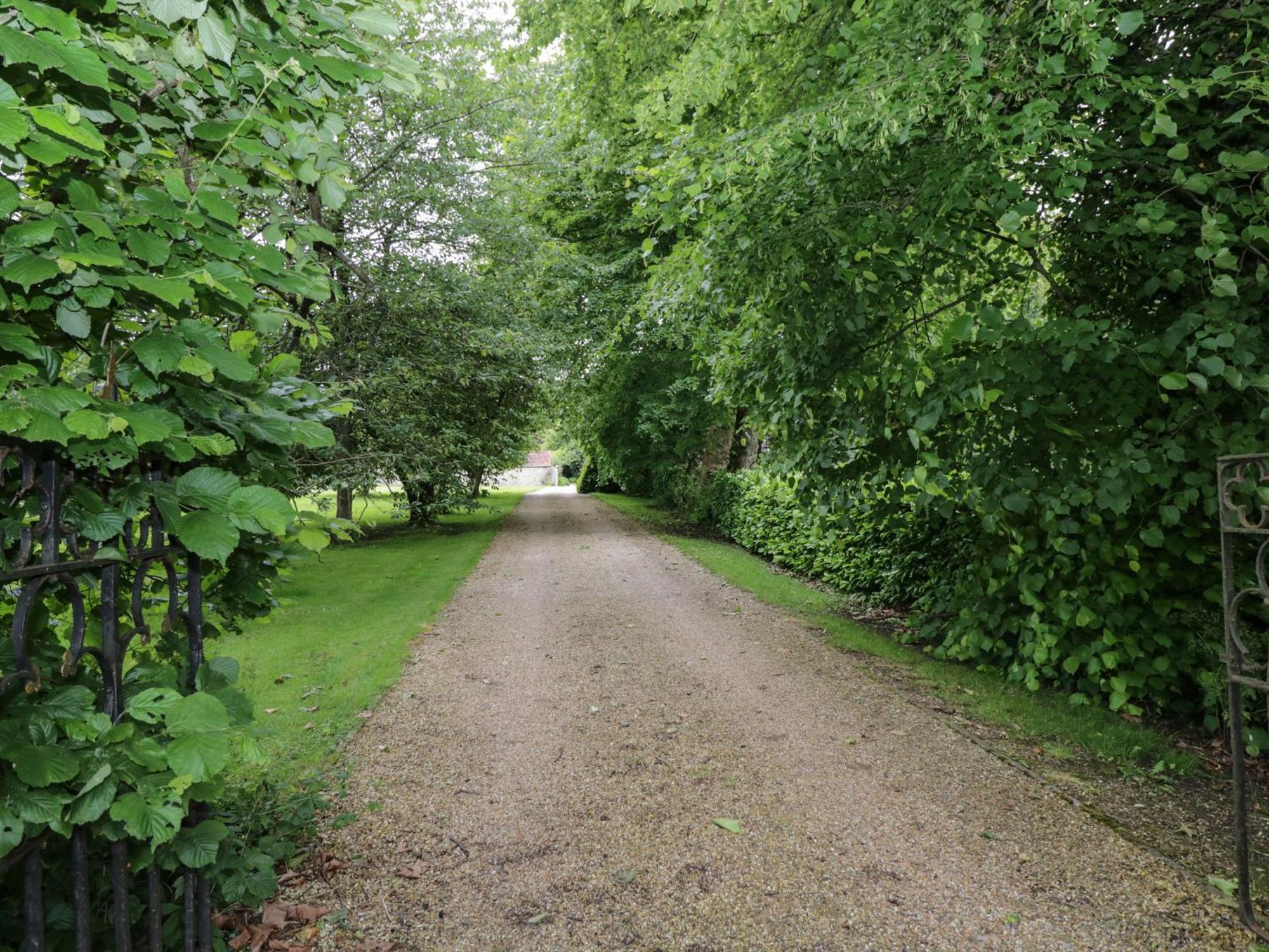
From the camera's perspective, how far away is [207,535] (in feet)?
5.70

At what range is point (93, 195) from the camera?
1.55m

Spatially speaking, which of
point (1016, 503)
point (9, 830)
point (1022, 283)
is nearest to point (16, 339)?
→ point (9, 830)

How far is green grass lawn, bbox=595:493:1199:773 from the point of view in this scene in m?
4.25

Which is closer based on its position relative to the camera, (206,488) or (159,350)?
(159,350)

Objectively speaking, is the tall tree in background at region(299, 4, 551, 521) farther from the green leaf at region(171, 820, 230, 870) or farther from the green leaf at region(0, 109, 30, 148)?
the green leaf at region(0, 109, 30, 148)

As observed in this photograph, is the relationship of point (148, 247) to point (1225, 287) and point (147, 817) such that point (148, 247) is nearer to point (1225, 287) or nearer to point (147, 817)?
point (147, 817)

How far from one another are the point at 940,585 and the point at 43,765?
21.8ft

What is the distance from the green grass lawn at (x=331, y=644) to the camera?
4379mm

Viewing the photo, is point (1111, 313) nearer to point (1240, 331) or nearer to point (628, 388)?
point (1240, 331)

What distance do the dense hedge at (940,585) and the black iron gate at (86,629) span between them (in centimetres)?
494

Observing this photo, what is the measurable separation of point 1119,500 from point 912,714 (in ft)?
6.91

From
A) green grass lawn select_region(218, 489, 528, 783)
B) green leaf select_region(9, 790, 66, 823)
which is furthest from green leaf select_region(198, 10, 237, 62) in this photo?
green leaf select_region(9, 790, 66, 823)

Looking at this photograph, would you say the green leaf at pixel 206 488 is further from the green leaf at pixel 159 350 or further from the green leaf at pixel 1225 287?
the green leaf at pixel 1225 287

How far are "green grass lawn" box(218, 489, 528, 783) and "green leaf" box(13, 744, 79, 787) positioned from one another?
526 millimetres
